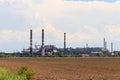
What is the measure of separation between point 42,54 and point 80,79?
162780mm

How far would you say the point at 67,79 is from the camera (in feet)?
118

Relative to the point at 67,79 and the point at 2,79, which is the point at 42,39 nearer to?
the point at 67,79

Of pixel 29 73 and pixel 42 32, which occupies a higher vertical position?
pixel 42 32

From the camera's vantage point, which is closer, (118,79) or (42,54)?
(118,79)

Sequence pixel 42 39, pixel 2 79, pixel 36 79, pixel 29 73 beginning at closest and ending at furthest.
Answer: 1. pixel 2 79
2. pixel 29 73
3. pixel 36 79
4. pixel 42 39

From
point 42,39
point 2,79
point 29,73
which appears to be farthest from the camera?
point 42,39

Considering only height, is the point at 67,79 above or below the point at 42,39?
below

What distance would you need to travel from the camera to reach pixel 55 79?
3547 centimetres

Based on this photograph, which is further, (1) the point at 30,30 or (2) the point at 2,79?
(1) the point at 30,30

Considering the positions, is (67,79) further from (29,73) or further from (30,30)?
(30,30)

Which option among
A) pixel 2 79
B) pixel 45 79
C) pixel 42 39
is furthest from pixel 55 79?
pixel 42 39

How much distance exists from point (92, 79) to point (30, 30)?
160201 mm

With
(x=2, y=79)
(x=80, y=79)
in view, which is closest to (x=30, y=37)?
(x=80, y=79)

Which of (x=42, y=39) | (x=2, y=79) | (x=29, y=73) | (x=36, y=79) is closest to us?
(x=2, y=79)
